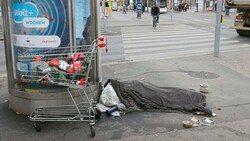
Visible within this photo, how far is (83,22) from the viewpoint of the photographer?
5.01 meters

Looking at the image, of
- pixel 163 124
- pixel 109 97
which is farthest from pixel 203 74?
pixel 163 124

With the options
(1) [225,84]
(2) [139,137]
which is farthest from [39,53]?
(1) [225,84]

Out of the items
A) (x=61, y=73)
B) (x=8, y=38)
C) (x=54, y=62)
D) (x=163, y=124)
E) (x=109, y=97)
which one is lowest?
(x=163, y=124)

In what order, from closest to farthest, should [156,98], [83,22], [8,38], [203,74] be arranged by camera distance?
[8,38] < [83,22] < [156,98] < [203,74]

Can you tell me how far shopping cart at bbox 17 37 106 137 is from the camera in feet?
13.7

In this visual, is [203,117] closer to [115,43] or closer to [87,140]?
[87,140]

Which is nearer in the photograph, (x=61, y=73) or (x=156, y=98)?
(x=61, y=73)

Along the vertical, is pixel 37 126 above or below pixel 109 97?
below

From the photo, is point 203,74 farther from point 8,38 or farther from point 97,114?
point 8,38

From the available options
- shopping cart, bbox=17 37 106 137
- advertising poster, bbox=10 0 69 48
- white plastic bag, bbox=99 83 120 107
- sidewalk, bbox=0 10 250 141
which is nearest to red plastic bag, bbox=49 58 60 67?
shopping cart, bbox=17 37 106 137

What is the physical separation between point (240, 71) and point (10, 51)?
17.9ft

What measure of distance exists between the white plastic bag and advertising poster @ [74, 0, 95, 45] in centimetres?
84

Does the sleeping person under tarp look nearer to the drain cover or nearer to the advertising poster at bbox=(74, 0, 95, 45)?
the advertising poster at bbox=(74, 0, 95, 45)

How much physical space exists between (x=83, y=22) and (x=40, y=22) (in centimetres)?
71
